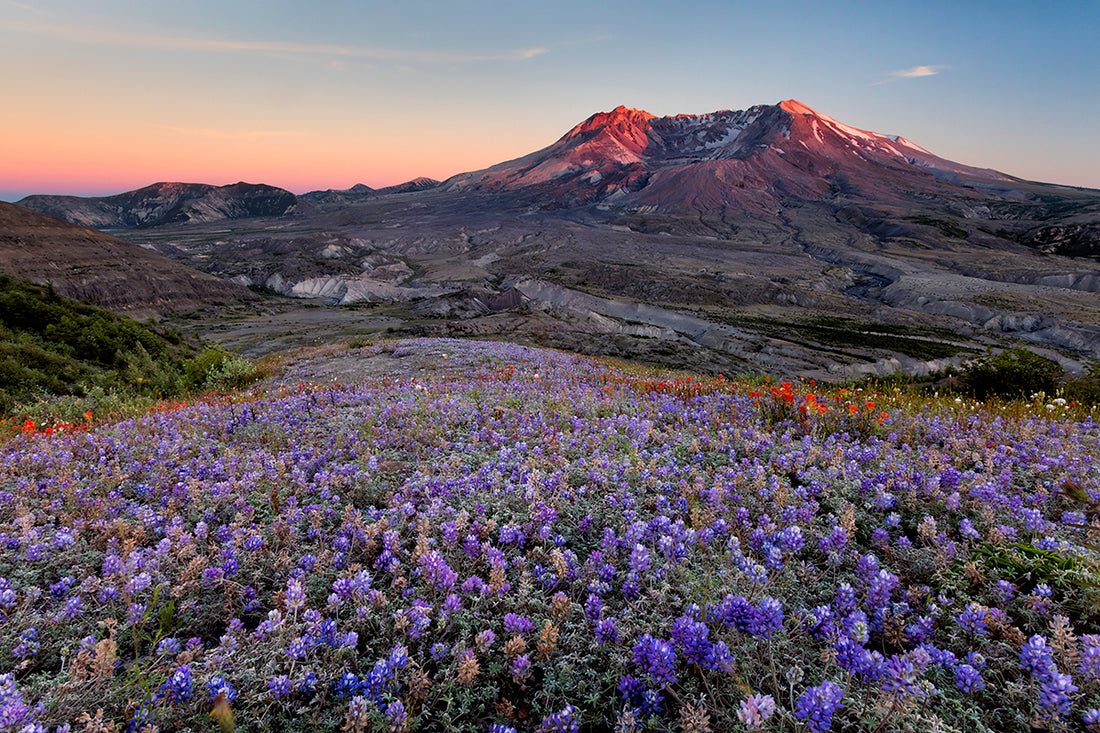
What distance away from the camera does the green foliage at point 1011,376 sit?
38.0ft

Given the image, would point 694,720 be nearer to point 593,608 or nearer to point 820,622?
point 593,608

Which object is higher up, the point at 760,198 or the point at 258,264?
the point at 760,198

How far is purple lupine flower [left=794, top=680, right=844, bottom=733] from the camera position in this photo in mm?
1650

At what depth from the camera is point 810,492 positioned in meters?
3.55

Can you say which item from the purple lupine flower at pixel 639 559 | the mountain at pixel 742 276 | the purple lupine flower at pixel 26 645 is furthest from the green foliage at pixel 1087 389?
the mountain at pixel 742 276

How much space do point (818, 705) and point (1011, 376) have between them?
14896mm

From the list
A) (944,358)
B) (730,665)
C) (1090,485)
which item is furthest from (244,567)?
(944,358)

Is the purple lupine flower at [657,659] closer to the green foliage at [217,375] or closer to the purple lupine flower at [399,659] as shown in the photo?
the purple lupine flower at [399,659]

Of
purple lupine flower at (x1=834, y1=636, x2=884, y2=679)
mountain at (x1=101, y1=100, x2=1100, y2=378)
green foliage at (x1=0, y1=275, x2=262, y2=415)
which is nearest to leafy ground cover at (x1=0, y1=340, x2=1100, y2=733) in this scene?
purple lupine flower at (x1=834, y1=636, x2=884, y2=679)

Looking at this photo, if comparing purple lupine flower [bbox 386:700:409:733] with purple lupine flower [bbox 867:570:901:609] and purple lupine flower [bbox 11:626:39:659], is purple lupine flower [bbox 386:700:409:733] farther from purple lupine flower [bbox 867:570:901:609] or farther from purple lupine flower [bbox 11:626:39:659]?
purple lupine flower [bbox 867:570:901:609]

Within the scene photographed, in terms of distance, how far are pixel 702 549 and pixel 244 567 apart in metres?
2.76

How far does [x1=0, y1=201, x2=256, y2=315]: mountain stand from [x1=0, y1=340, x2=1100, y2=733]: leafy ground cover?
75.1 meters

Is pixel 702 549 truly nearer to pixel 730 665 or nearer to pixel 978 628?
pixel 730 665

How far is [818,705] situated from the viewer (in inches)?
66.1
